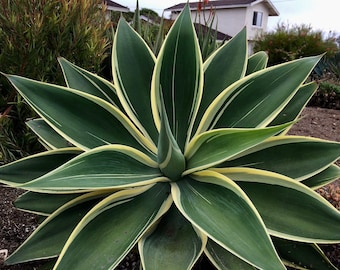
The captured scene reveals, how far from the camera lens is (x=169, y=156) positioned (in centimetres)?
97

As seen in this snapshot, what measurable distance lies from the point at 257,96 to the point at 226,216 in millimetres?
408

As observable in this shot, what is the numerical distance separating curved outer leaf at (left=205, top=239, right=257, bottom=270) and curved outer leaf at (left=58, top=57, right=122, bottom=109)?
1.81 ft

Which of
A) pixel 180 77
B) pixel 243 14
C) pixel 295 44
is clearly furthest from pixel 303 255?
pixel 243 14

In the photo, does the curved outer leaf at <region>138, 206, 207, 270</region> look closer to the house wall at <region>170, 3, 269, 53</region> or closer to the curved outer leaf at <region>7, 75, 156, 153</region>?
the curved outer leaf at <region>7, 75, 156, 153</region>

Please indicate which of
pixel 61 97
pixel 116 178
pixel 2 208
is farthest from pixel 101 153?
pixel 2 208

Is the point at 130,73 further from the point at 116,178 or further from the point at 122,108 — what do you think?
the point at 116,178

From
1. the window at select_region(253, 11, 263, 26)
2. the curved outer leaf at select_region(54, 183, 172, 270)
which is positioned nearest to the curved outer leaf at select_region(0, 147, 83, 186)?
the curved outer leaf at select_region(54, 183, 172, 270)

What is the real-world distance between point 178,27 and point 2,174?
0.67 metres

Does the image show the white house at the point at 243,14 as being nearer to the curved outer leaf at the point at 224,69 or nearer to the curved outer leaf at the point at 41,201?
the curved outer leaf at the point at 224,69

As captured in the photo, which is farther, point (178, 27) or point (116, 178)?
point (178, 27)

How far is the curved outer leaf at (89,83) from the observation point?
1.23 m

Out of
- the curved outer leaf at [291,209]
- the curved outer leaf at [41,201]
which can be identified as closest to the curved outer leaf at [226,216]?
the curved outer leaf at [291,209]

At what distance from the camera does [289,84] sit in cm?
106

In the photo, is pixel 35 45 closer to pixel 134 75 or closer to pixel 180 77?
pixel 134 75
